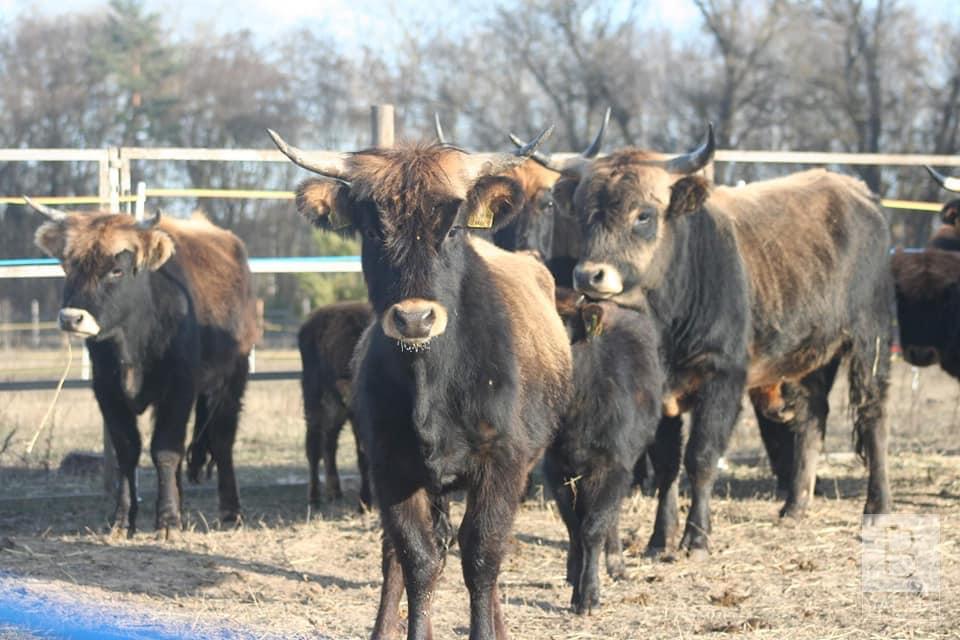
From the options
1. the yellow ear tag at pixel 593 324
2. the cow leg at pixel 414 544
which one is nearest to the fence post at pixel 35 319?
the yellow ear tag at pixel 593 324

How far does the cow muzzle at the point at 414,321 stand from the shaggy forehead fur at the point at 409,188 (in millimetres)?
282

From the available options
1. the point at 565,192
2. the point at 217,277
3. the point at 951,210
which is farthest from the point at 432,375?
the point at 951,210

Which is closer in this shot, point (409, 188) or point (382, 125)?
point (409, 188)

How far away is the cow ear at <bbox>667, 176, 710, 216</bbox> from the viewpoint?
819cm

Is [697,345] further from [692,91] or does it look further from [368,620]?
[692,91]

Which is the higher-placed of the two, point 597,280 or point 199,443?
point 597,280

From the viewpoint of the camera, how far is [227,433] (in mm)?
10047

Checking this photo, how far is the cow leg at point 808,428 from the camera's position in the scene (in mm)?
9148

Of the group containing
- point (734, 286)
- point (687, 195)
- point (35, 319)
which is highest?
point (687, 195)

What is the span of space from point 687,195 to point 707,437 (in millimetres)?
1563

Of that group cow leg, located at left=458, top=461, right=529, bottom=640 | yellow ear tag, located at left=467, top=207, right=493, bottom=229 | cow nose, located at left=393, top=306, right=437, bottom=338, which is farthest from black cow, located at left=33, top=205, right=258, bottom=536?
cow nose, located at left=393, top=306, right=437, bottom=338

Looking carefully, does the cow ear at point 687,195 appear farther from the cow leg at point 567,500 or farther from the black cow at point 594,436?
the cow leg at point 567,500

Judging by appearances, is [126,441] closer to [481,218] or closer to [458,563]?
[458,563]

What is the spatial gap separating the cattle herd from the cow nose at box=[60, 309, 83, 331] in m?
0.02
